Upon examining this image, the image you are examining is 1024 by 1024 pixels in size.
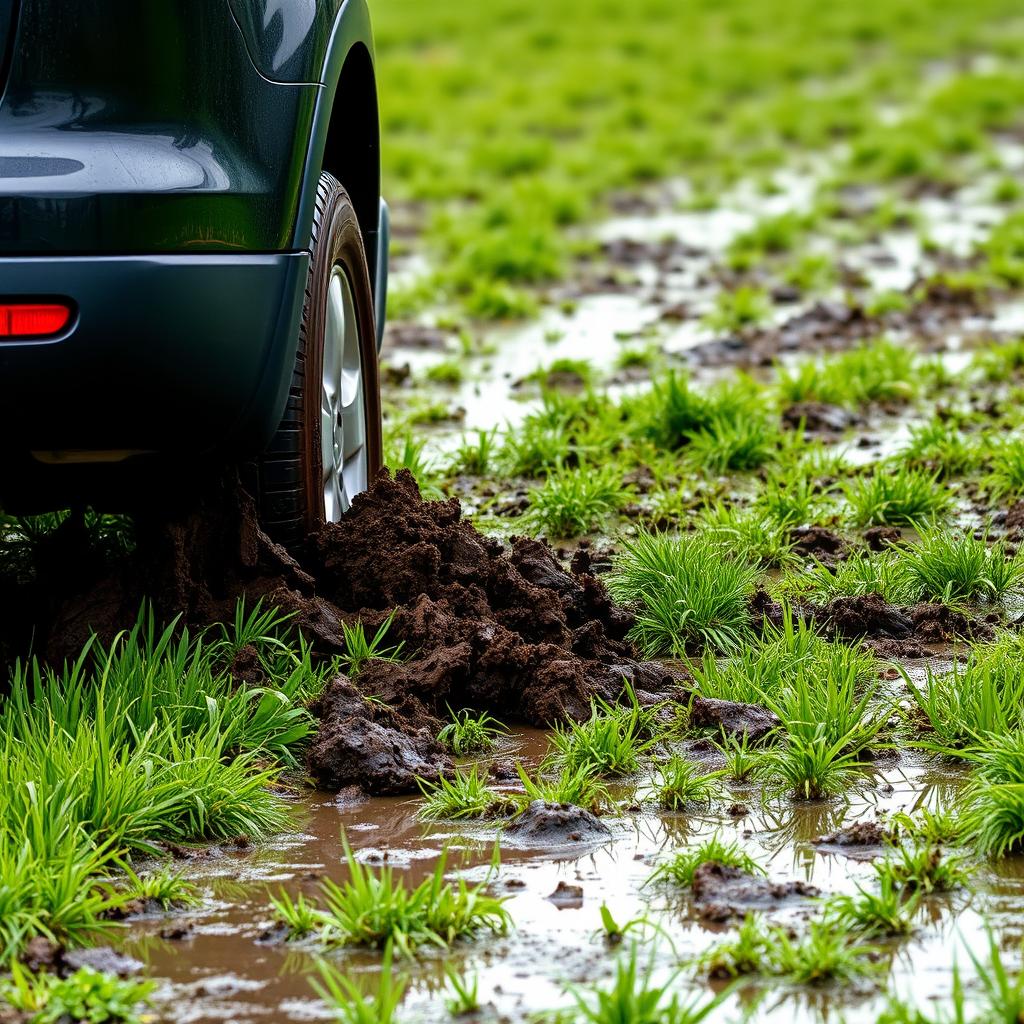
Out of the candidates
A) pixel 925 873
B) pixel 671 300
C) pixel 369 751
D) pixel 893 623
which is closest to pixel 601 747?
pixel 369 751

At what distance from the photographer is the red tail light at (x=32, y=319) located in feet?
10.5

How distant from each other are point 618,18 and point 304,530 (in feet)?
52.3

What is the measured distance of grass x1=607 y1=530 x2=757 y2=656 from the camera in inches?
163

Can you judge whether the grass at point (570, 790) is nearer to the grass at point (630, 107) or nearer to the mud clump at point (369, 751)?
the mud clump at point (369, 751)

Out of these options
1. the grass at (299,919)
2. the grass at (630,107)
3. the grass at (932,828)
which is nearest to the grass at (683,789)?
the grass at (932,828)

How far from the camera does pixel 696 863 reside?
2.89 m

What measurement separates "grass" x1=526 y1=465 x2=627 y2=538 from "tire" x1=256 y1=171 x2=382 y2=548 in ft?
2.19

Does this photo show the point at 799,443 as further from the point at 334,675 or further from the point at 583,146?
the point at 583,146

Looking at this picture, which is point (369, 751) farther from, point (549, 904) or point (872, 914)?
point (872, 914)

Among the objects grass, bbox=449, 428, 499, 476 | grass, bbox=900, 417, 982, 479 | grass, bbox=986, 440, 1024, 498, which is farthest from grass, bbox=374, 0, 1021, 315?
grass, bbox=986, 440, 1024, 498

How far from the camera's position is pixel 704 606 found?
13.7 feet

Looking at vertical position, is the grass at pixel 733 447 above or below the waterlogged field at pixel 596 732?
below

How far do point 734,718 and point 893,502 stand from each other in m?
1.79

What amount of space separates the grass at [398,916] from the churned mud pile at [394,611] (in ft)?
2.10
